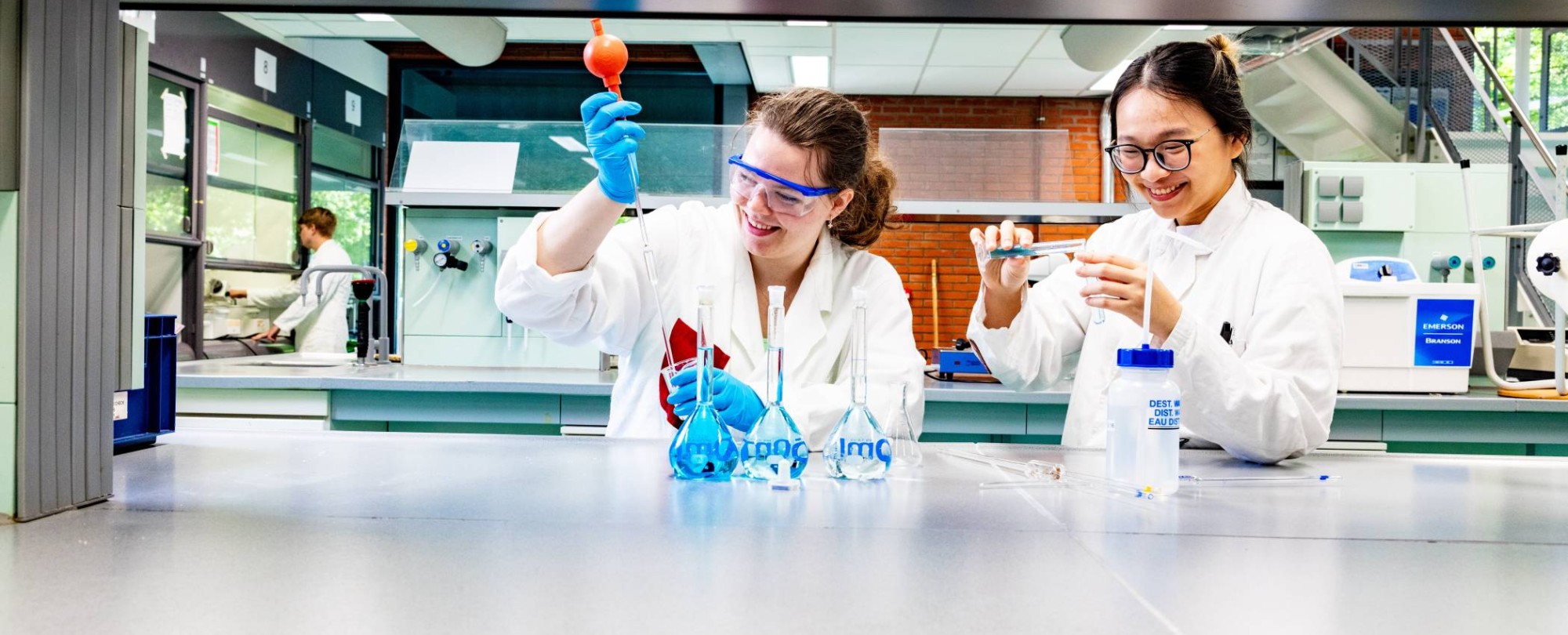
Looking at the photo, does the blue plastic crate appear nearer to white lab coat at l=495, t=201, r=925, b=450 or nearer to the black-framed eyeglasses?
white lab coat at l=495, t=201, r=925, b=450

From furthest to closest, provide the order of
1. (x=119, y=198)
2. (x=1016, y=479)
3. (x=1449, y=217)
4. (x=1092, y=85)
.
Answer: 1. (x=1092, y=85)
2. (x=1449, y=217)
3. (x=1016, y=479)
4. (x=119, y=198)

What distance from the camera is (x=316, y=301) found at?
510cm

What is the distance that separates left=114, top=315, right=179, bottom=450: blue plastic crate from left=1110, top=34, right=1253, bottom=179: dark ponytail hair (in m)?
1.54

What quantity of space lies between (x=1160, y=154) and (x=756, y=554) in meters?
1.02

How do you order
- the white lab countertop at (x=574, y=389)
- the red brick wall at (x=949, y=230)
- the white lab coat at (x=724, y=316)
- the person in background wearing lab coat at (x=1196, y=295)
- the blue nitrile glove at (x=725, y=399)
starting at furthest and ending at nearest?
the red brick wall at (x=949, y=230)
the white lab countertop at (x=574, y=389)
the white lab coat at (x=724, y=316)
the person in background wearing lab coat at (x=1196, y=295)
the blue nitrile glove at (x=725, y=399)

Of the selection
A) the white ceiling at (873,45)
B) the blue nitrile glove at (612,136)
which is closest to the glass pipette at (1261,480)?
the blue nitrile glove at (612,136)

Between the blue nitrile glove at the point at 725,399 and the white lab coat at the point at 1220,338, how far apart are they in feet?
1.76

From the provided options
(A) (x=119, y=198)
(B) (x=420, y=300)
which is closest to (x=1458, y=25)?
(A) (x=119, y=198)

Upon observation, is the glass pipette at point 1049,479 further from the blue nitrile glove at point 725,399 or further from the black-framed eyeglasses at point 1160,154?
the black-framed eyeglasses at point 1160,154

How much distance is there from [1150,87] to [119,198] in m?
1.39

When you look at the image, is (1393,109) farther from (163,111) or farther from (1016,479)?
(163,111)

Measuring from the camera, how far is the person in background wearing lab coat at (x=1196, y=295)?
126cm

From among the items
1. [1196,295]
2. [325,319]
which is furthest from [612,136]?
[325,319]

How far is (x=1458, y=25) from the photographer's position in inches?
38.9
